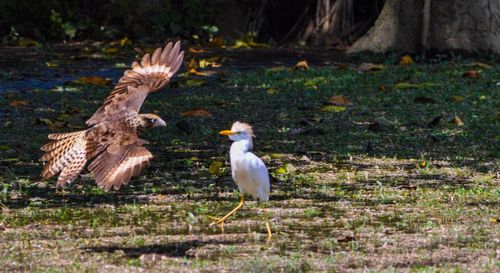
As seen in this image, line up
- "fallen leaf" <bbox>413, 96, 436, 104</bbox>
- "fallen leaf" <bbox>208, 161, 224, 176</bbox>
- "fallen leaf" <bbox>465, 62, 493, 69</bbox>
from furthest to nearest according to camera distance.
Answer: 1. "fallen leaf" <bbox>465, 62, 493, 69</bbox>
2. "fallen leaf" <bbox>413, 96, 436, 104</bbox>
3. "fallen leaf" <bbox>208, 161, 224, 176</bbox>

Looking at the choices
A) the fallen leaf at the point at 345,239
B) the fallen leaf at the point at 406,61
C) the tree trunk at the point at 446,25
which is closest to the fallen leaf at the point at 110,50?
the tree trunk at the point at 446,25

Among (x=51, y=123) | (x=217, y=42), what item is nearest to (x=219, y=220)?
(x=51, y=123)

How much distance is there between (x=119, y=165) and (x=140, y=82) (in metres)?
1.74

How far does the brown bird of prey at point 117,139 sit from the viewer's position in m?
6.79

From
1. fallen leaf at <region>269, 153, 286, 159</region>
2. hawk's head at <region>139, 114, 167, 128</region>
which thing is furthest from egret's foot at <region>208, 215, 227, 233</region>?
fallen leaf at <region>269, 153, 286, 159</region>

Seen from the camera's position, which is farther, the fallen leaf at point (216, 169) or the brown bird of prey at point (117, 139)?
the fallen leaf at point (216, 169)

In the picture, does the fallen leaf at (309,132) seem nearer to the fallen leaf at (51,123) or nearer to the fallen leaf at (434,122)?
the fallen leaf at (434,122)

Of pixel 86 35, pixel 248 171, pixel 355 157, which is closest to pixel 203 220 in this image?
pixel 248 171

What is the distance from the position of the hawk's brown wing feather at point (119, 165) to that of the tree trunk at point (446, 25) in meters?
10.0

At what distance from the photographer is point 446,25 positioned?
16391 mm

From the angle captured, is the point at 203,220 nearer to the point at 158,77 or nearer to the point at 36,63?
the point at 158,77

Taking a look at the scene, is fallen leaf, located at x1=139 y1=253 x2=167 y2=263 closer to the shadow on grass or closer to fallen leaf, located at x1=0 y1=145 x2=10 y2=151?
the shadow on grass

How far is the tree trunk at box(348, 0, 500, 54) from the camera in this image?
16391mm

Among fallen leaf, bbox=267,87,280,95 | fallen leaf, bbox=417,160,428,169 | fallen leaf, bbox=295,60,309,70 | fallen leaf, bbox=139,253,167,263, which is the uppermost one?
fallen leaf, bbox=295,60,309,70
